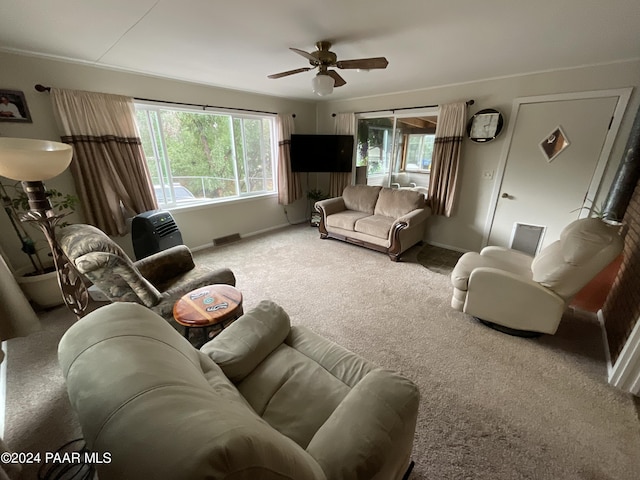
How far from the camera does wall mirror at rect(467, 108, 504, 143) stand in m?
3.14

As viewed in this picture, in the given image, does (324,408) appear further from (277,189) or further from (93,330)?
(277,189)

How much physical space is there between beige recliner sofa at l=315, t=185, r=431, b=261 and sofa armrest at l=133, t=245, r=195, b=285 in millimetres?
2279

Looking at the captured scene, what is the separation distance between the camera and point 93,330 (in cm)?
Result: 77

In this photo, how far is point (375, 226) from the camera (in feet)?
11.7

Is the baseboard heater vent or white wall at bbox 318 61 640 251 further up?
white wall at bbox 318 61 640 251

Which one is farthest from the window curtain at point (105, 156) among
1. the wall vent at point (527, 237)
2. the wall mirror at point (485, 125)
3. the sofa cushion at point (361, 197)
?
the wall vent at point (527, 237)

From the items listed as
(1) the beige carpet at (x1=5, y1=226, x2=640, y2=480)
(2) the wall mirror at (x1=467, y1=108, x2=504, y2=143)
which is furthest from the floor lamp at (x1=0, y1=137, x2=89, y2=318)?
(2) the wall mirror at (x1=467, y1=108, x2=504, y2=143)

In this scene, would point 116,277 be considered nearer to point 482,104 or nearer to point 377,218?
point 377,218

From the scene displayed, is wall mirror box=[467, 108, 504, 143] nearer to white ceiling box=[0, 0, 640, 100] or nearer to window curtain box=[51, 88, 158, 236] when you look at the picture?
white ceiling box=[0, 0, 640, 100]

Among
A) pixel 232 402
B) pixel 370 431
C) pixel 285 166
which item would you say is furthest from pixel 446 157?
pixel 232 402

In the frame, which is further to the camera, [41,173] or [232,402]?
[41,173]

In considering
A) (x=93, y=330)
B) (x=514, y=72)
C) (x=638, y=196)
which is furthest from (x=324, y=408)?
(x=514, y=72)

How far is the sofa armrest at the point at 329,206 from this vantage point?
4.13 meters

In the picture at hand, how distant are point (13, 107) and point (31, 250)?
1.30m
